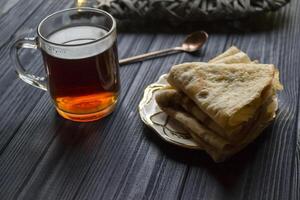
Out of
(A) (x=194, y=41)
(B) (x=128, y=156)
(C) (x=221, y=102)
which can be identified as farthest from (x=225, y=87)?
(A) (x=194, y=41)

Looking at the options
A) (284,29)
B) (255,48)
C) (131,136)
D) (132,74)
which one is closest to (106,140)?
(131,136)

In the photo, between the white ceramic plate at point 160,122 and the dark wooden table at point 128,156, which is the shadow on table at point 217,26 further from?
the white ceramic plate at point 160,122

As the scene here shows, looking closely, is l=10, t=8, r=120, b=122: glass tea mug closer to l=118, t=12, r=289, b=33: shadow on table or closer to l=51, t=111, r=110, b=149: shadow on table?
l=51, t=111, r=110, b=149: shadow on table

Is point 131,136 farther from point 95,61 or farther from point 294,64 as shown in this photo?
point 294,64

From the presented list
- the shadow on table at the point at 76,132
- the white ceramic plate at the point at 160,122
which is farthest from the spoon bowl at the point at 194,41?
the shadow on table at the point at 76,132

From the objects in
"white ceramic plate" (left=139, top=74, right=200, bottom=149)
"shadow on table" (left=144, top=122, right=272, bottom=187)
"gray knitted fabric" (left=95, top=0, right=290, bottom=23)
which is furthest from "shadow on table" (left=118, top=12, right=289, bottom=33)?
"shadow on table" (left=144, top=122, right=272, bottom=187)

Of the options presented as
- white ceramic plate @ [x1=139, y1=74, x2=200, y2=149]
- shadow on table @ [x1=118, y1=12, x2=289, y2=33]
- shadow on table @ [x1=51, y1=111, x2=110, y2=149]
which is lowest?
shadow on table @ [x1=118, y1=12, x2=289, y2=33]
